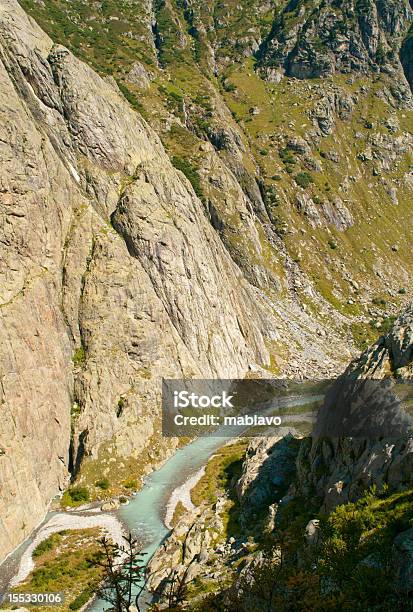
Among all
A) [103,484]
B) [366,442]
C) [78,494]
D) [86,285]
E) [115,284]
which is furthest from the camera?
[115,284]

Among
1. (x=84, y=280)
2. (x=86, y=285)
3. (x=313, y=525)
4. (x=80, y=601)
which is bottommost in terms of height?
(x=80, y=601)

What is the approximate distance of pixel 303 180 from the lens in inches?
7392

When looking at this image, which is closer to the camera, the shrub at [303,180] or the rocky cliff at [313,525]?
the rocky cliff at [313,525]

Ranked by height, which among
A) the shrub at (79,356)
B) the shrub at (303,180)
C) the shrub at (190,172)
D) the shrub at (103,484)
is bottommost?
the shrub at (103,484)

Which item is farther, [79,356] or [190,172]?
[190,172]

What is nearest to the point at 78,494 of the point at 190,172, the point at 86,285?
the point at 86,285

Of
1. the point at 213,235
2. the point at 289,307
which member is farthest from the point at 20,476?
the point at 289,307

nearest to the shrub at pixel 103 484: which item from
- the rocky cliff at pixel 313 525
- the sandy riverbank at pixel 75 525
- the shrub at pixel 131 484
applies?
the shrub at pixel 131 484

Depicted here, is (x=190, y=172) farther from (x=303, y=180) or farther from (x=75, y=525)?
(x=75, y=525)

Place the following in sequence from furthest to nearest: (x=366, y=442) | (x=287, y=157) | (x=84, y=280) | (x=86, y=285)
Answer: (x=287, y=157) < (x=84, y=280) < (x=86, y=285) < (x=366, y=442)

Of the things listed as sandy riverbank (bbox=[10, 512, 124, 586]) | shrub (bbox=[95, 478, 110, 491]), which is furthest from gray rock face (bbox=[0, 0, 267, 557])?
shrub (bbox=[95, 478, 110, 491])

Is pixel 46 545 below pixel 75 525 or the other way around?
below

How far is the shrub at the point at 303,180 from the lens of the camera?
187 m

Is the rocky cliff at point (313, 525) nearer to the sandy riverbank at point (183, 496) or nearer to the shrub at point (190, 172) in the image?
the sandy riverbank at point (183, 496)
